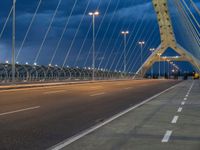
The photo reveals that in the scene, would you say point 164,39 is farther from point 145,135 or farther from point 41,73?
point 145,135

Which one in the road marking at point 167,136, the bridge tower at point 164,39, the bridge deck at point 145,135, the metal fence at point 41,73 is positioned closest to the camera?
the bridge deck at point 145,135

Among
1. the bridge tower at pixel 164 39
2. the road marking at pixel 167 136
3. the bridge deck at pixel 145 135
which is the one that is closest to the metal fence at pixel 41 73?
the bridge tower at pixel 164 39

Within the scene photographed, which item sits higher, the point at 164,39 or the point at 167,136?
the point at 164,39

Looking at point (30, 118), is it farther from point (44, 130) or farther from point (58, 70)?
point (58, 70)

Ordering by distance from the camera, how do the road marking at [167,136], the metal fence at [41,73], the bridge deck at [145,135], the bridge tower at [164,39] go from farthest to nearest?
the bridge tower at [164,39] < the metal fence at [41,73] < the road marking at [167,136] < the bridge deck at [145,135]

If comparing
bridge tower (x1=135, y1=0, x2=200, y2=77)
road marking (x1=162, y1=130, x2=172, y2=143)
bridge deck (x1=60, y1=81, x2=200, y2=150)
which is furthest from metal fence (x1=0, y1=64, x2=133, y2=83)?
road marking (x1=162, y1=130, x2=172, y2=143)

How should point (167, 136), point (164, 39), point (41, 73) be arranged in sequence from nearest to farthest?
point (167, 136) < point (41, 73) < point (164, 39)

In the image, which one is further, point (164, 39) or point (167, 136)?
point (164, 39)

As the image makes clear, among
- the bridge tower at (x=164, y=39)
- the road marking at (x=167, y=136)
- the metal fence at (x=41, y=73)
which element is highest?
the bridge tower at (x=164, y=39)

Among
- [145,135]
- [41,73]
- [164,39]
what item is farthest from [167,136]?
[164,39]

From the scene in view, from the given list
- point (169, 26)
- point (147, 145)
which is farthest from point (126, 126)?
point (169, 26)

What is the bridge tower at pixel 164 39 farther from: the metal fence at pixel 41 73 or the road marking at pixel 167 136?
the road marking at pixel 167 136

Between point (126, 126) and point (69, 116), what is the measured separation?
2.77m

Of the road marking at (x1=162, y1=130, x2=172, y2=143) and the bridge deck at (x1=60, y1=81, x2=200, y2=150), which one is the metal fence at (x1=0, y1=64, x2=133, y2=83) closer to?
the bridge deck at (x1=60, y1=81, x2=200, y2=150)
